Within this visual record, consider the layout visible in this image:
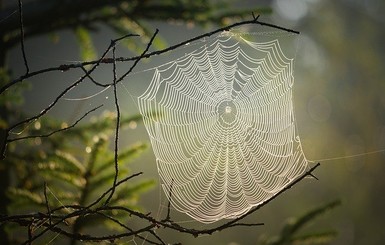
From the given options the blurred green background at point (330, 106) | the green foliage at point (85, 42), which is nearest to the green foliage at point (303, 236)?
the green foliage at point (85, 42)

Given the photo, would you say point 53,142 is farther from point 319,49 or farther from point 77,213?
point 319,49

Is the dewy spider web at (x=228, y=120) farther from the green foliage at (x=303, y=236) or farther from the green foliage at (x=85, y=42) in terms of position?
the green foliage at (x=303, y=236)

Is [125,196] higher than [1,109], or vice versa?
[1,109]

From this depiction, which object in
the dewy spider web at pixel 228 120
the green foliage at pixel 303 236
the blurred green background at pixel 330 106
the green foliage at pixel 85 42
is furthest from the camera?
the blurred green background at pixel 330 106

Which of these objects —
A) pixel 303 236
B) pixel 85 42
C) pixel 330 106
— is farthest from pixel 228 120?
pixel 330 106

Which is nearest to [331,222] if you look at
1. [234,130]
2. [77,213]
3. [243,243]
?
[243,243]

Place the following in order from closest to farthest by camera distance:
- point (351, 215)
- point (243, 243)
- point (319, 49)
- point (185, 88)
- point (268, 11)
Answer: point (268, 11), point (185, 88), point (243, 243), point (351, 215), point (319, 49)
